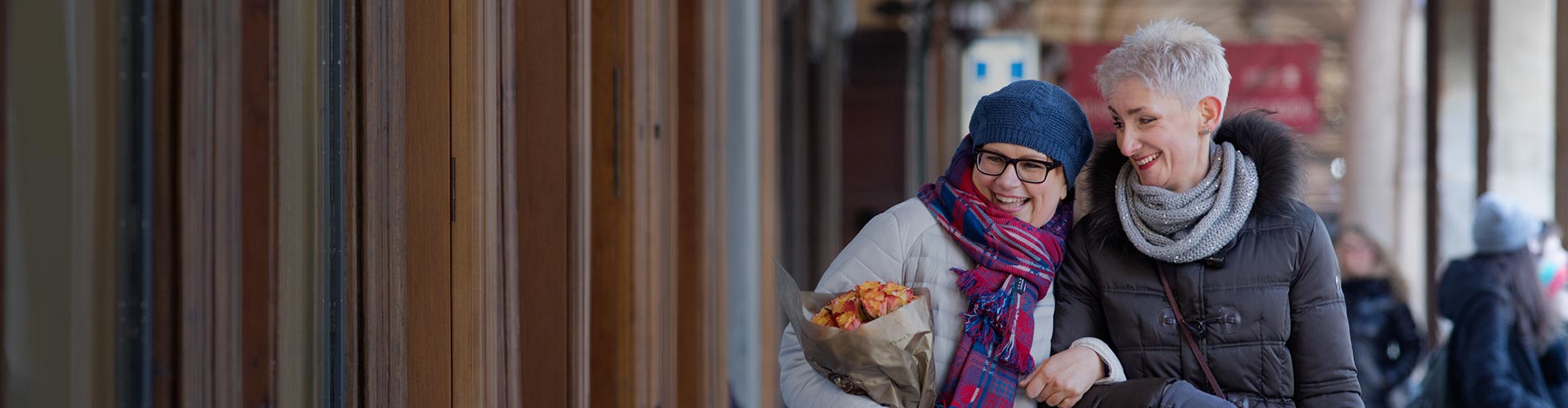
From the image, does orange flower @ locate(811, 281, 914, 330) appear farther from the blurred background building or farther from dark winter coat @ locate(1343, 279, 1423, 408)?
dark winter coat @ locate(1343, 279, 1423, 408)

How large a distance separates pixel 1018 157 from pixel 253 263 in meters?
1.12

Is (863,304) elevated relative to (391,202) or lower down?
lower down

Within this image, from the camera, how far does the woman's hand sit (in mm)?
2094

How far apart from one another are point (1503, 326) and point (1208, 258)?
3229 millimetres

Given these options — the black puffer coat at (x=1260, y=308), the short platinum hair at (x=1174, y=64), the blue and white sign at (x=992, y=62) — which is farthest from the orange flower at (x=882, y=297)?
the blue and white sign at (x=992, y=62)

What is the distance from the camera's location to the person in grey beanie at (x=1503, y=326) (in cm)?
471

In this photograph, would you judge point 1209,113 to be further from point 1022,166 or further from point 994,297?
point 994,297

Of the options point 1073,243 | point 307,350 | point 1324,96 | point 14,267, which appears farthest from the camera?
point 1324,96

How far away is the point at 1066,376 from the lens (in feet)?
6.88

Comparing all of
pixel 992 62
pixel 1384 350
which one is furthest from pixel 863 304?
pixel 992 62

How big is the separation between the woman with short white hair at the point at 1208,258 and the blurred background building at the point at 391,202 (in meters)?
0.13

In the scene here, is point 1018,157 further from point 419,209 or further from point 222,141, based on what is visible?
point 222,141

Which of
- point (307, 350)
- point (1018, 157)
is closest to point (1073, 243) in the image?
point (1018, 157)

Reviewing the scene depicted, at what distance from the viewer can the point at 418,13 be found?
2.05 m
